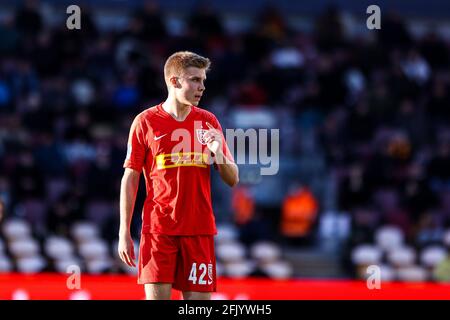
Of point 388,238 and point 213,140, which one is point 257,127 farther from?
point 213,140

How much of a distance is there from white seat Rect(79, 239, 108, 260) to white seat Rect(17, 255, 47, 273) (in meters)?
0.59

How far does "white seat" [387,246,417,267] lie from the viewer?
15391mm

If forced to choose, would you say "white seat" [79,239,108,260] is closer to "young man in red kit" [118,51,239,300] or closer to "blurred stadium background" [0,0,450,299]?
"blurred stadium background" [0,0,450,299]

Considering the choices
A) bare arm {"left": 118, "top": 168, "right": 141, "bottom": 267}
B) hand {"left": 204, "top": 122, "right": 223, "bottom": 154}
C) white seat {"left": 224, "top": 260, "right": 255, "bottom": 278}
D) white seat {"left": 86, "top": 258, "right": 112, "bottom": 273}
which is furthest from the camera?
white seat {"left": 224, "top": 260, "right": 255, "bottom": 278}

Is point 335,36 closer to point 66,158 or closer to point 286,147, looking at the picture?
point 286,147

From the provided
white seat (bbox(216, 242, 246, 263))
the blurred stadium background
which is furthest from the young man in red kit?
white seat (bbox(216, 242, 246, 263))

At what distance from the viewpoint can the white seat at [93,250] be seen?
14516 mm

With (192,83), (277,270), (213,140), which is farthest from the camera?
(277,270)

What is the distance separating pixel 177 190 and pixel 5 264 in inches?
302

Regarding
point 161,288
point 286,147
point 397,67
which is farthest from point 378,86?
point 161,288

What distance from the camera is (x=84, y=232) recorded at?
583 inches

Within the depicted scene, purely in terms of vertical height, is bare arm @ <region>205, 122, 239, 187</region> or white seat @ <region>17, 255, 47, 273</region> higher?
bare arm @ <region>205, 122, 239, 187</region>

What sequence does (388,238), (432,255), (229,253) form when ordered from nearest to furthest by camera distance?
(229,253) → (432,255) → (388,238)

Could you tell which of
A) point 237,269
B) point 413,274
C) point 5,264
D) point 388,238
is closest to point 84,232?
point 5,264
